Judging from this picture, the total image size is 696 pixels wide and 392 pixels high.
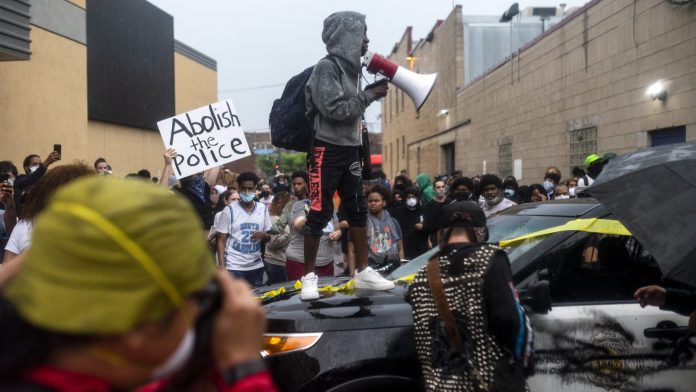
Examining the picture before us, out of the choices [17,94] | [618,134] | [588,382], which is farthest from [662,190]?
[17,94]

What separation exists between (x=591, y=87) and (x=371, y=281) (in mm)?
10904

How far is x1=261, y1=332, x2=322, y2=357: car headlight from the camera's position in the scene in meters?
3.53

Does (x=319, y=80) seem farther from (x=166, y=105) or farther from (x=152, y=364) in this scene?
(x=166, y=105)

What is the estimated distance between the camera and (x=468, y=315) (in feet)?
9.81

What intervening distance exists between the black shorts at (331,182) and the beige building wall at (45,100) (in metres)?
10.4

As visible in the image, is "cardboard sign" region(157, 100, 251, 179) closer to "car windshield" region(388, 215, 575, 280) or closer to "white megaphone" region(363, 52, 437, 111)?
"white megaphone" region(363, 52, 437, 111)

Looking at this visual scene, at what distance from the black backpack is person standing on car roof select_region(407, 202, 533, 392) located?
191 cm

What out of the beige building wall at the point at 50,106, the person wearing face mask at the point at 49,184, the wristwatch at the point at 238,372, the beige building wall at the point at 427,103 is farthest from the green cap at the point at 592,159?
the beige building wall at the point at 427,103

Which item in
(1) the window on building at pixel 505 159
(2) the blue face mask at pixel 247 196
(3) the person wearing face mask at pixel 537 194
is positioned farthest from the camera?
(1) the window on building at pixel 505 159

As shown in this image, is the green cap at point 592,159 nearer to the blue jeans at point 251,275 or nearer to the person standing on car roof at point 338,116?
the blue jeans at point 251,275

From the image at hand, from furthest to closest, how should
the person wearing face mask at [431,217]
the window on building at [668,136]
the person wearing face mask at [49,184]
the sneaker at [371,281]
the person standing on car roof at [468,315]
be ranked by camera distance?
1. the window on building at [668,136]
2. the person wearing face mask at [431,217]
3. the sneaker at [371,281]
4. the person wearing face mask at [49,184]
5. the person standing on car roof at [468,315]

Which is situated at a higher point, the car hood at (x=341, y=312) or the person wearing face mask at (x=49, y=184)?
the person wearing face mask at (x=49, y=184)

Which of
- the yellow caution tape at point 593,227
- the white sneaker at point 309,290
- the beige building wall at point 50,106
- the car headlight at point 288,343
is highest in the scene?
the beige building wall at point 50,106

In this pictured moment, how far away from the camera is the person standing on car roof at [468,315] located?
9.53 ft
